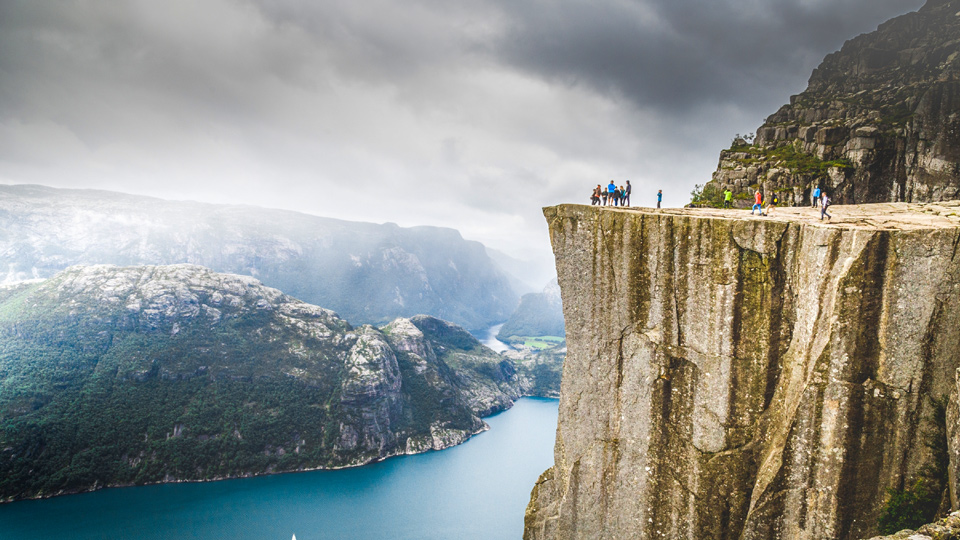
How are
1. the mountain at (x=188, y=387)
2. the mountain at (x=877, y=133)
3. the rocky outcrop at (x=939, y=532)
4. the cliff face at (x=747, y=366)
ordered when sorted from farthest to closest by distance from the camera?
the mountain at (x=188, y=387) < the mountain at (x=877, y=133) < the cliff face at (x=747, y=366) < the rocky outcrop at (x=939, y=532)

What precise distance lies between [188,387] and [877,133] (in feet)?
469

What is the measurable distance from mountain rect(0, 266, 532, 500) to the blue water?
820cm

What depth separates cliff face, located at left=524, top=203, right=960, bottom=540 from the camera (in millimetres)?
12781

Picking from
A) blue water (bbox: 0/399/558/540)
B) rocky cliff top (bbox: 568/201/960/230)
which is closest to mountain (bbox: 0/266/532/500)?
blue water (bbox: 0/399/558/540)

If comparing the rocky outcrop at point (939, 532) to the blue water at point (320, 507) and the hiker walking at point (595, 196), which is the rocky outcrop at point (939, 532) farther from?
the blue water at point (320, 507)

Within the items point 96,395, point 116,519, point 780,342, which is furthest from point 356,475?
point 780,342

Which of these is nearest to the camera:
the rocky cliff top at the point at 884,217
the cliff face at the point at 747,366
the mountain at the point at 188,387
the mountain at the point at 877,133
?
the cliff face at the point at 747,366

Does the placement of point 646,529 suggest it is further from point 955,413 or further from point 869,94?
point 869,94

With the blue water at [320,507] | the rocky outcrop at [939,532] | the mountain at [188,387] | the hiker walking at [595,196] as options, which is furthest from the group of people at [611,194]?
the mountain at [188,387]

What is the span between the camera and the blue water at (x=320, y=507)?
236 feet

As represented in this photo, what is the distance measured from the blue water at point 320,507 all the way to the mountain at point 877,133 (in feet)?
213

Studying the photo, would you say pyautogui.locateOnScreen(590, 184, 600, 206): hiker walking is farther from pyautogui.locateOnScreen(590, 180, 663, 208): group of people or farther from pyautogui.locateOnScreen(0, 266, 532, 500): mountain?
pyautogui.locateOnScreen(0, 266, 532, 500): mountain

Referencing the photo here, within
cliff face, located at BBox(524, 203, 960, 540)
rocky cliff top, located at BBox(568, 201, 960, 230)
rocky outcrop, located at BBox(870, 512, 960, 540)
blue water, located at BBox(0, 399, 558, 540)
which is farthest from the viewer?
blue water, located at BBox(0, 399, 558, 540)

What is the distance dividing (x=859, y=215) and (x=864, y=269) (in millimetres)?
6261
